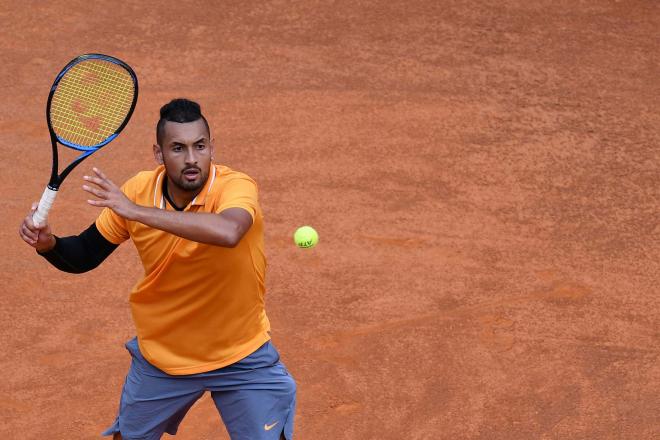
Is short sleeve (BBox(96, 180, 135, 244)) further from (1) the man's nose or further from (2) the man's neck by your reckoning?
(1) the man's nose

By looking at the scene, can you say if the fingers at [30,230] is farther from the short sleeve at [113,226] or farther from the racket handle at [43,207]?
the short sleeve at [113,226]

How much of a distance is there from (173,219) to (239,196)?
0.44 m

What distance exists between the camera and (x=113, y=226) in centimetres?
499

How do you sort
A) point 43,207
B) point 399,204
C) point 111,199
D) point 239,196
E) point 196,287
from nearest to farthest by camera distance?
1. point 111,199
2. point 239,196
3. point 43,207
4. point 196,287
5. point 399,204

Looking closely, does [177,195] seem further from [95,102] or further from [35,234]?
[95,102]

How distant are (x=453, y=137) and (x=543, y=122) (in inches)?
36.6

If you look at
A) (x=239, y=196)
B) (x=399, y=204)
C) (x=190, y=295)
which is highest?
(x=239, y=196)

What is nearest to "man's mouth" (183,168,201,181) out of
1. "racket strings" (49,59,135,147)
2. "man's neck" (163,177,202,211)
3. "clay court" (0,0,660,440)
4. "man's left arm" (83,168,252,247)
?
"man's neck" (163,177,202,211)

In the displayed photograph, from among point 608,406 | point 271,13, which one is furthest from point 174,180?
point 271,13

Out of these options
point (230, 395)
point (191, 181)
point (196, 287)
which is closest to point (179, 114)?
point (191, 181)

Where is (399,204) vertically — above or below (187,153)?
below

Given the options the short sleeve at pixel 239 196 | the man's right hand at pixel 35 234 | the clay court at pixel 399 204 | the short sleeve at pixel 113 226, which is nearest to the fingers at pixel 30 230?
the man's right hand at pixel 35 234

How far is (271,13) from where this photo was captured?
37.2ft

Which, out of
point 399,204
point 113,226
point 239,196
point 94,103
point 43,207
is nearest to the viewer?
point 239,196
